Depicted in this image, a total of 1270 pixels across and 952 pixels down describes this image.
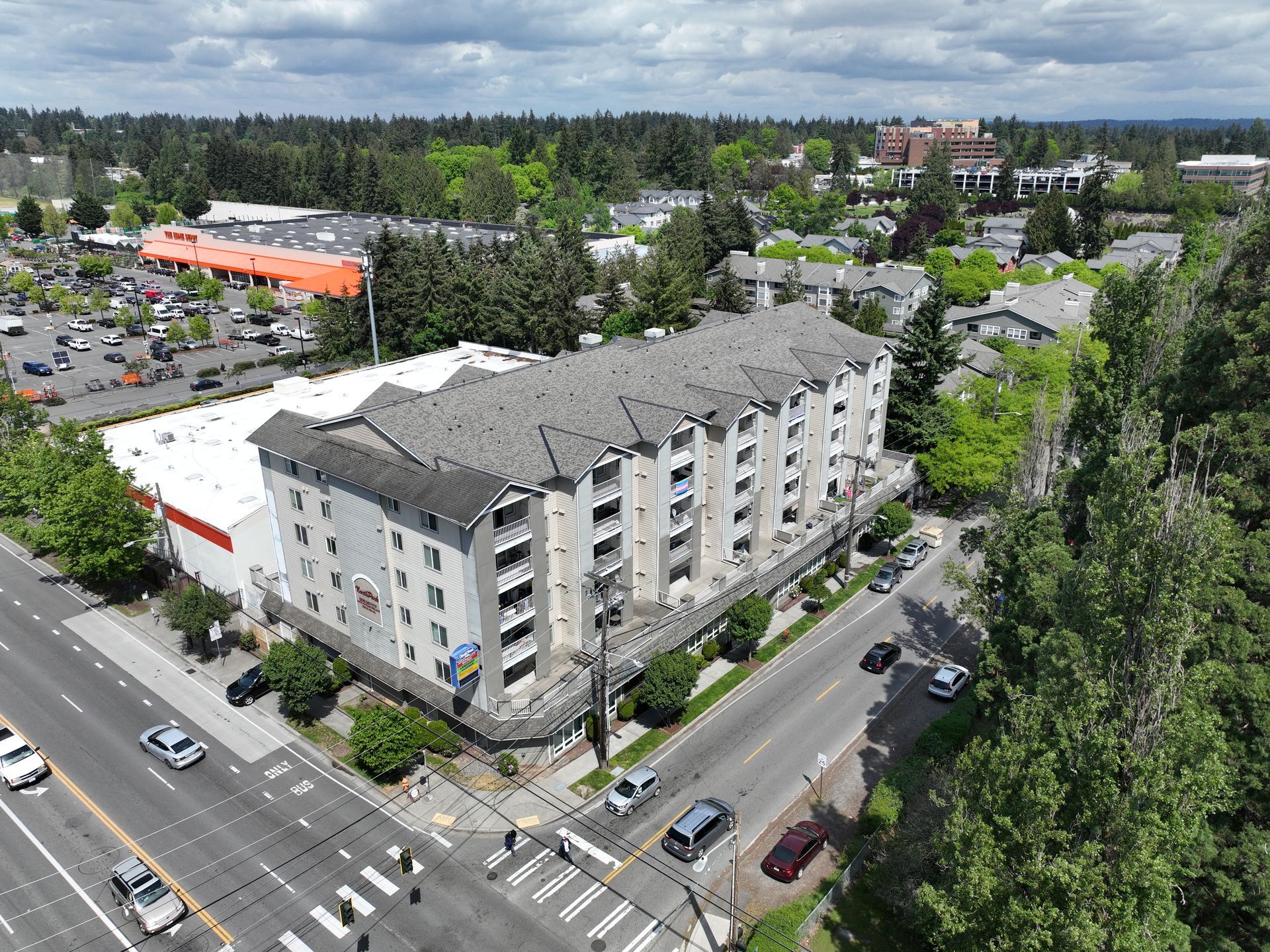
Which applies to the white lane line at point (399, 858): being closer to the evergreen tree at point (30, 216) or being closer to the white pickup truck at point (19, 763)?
the white pickup truck at point (19, 763)

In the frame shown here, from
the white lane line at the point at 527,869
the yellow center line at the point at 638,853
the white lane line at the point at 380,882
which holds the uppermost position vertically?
the white lane line at the point at 380,882

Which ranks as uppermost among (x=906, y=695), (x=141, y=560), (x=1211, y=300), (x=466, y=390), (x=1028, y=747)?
(x=1211, y=300)

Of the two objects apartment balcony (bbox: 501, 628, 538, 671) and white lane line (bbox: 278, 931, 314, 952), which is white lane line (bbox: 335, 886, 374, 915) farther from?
apartment balcony (bbox: 501, 628, 538, 671)

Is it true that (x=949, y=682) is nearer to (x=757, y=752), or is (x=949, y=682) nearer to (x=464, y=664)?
(x=757, y=752)

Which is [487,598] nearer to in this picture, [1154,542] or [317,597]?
[317,597]

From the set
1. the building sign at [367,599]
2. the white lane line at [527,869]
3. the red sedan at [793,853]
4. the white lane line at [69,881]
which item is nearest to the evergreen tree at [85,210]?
the white lane line at [69,881]

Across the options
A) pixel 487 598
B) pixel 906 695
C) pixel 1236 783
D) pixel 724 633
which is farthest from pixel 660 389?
pixel 1236 783
